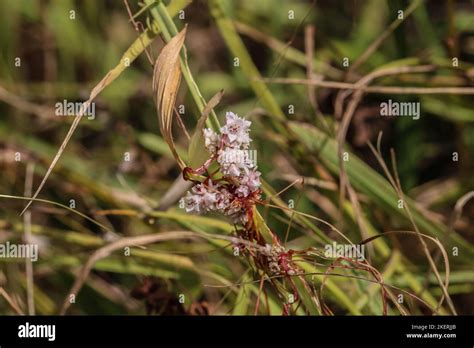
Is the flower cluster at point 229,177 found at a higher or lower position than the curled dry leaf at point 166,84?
lower

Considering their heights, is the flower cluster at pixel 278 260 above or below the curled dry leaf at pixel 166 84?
below

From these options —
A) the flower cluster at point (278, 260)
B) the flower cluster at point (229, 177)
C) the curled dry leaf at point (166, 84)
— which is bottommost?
the flower cluster at point (278, 260)

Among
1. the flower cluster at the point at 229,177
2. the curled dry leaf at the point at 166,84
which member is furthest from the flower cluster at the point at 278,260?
the curled dry leaf at the point at 166,84

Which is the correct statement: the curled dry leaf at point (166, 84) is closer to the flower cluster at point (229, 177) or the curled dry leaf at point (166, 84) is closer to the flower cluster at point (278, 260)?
the flower cluster at point (229, 177)

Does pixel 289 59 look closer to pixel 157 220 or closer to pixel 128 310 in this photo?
pixel 157 220

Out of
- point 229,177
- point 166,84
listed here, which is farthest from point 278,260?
point 166,84
